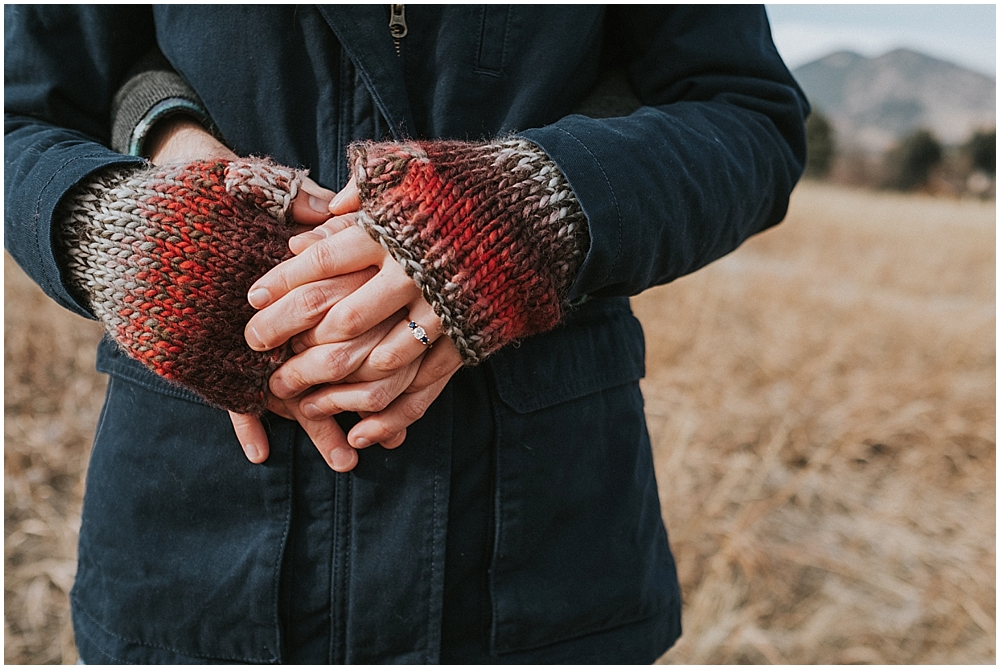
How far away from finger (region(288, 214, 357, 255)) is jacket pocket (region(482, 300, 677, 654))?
29cm

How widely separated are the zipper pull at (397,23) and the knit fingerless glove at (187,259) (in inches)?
10.0

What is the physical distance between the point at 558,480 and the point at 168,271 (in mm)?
604

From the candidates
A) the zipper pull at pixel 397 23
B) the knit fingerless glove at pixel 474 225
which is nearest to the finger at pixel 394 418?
the knit fingerless glove at pixel 474 225

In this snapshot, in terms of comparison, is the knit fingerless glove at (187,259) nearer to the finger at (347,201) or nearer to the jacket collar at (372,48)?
the finger at (347,201)

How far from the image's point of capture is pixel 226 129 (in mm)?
→ 1035

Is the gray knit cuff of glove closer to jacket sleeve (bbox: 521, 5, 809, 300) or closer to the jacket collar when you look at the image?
the jacket collar

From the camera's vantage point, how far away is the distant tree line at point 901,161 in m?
21.0

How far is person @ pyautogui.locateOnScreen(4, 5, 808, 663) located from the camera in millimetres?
885

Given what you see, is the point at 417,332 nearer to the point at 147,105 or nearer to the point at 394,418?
the point at 394,418

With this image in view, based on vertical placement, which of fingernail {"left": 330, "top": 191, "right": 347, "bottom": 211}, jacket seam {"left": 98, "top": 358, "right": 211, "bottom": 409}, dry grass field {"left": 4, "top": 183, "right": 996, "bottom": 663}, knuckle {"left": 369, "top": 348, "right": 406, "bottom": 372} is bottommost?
dry grass field {"left": 4, "top": 183, "right": 996, "bottom": 663}

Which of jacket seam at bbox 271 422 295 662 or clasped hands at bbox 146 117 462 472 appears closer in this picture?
clasped hands at bbox 146 117 462 472

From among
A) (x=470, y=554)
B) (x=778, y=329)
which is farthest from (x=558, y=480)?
(x=778, y=329)

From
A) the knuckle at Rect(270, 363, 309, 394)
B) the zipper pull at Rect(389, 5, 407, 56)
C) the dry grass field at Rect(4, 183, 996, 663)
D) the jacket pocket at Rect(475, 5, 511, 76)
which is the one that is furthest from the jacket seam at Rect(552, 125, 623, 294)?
the dry grass field at Rect(4, 183, 996, 663)

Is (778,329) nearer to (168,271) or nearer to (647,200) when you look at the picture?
(647,200)
